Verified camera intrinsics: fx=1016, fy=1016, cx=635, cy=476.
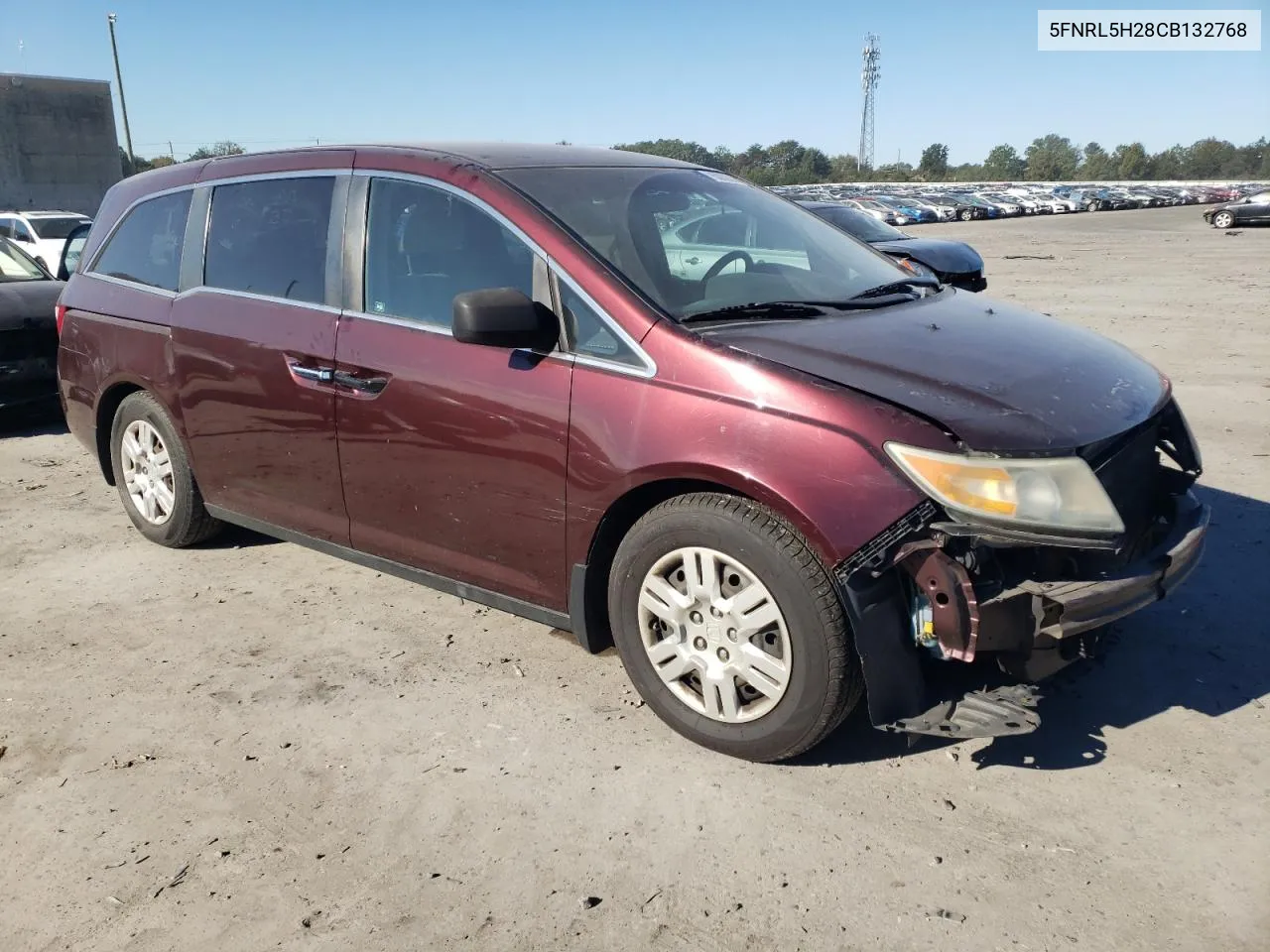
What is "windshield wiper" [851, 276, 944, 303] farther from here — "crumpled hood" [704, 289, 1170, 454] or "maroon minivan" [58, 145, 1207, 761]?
"crumpled hood" [704, 289, 1170, 454]

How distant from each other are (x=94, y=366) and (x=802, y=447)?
3.99 meters

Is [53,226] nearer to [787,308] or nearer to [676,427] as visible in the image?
[787,308]

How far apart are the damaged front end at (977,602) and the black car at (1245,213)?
38.9 meters

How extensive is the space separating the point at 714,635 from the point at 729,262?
1.41 m

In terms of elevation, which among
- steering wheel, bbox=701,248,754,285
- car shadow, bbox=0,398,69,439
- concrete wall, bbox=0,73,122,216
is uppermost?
concrete wall, bbox=0,73,122,216

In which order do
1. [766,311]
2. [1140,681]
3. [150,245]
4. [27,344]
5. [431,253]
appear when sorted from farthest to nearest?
[27,344]
[150,245]
[431,253]
[1140,681]
[766,311]

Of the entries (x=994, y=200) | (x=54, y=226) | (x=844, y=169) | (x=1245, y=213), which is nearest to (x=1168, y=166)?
(x=844, y=169)

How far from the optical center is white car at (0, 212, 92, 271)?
1711 centimetres

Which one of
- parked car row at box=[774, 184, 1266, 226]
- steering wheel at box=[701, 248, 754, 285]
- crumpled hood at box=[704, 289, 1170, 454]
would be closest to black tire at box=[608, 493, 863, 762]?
crumpled hood at box=[704, 289, 1170, 454]

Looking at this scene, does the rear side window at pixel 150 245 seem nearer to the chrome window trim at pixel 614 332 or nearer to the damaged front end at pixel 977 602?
the chrome window trim at pixel 614 332

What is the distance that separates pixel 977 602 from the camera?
8.85 ft

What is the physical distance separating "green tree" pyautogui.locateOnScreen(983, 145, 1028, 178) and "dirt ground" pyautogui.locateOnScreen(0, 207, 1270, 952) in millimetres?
133034

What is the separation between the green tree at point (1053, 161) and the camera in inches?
4805

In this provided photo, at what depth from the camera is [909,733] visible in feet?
9.39
